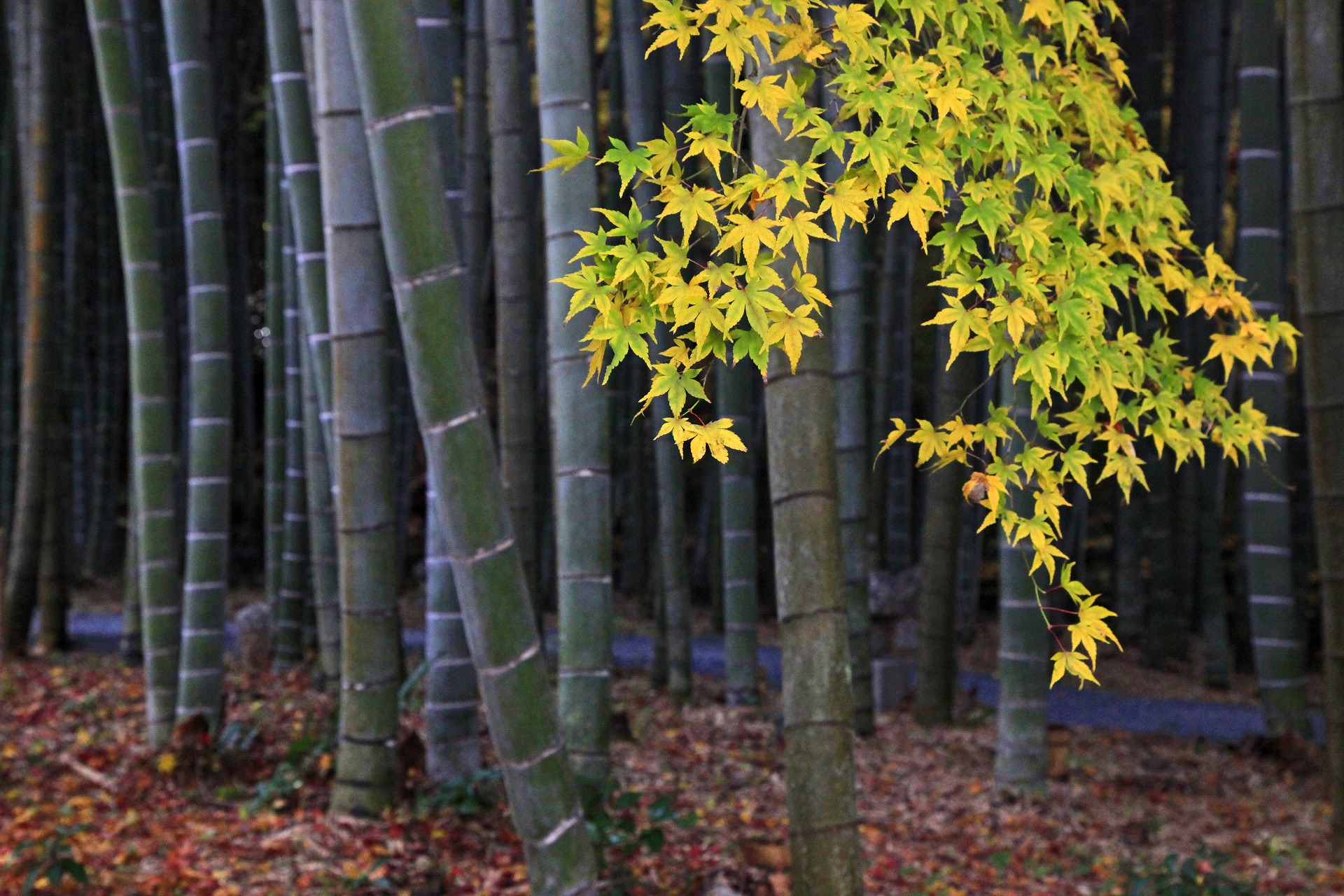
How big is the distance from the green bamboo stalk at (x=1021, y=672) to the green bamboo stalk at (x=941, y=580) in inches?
16.6

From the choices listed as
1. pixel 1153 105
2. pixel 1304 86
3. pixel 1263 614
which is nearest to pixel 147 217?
pixel 1304 86

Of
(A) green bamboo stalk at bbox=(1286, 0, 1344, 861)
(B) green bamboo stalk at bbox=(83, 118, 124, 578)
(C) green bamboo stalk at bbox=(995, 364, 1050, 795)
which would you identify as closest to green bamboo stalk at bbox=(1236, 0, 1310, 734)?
(A) green bamboo stalk at bbox=(1286, 0, 1344, 861)

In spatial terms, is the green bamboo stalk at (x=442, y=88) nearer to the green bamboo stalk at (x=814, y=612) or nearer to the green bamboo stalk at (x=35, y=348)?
the green bamboo stalk at (x=814, y=612)

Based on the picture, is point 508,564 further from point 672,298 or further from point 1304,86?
point 1304,86

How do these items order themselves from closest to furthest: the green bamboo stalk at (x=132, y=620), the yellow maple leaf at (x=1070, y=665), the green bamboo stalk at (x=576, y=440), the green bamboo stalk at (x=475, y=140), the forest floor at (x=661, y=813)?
the yellow maple leaf at (x=1070, y=665), the green bamboo stalk at (x=576, y=440), the forest floor at (x=661, y=813), the green bamboo stalk at (x=475, y=140), the green bamboo stalk at (x=132, y=620)

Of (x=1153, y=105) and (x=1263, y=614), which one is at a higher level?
(x=1153, y=105)

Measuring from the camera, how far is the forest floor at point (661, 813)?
9.59 feet

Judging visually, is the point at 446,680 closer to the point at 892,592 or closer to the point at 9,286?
the point at 892,592

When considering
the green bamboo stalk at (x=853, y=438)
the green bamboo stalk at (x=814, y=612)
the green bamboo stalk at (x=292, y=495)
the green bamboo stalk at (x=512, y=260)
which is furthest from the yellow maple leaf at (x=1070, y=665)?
the green bamboo stalk at (x=292, y=495)

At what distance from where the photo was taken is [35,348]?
5.18m

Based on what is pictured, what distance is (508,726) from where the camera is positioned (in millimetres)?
2322

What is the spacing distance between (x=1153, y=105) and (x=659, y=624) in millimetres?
3847

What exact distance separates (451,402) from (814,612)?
2.81 ft

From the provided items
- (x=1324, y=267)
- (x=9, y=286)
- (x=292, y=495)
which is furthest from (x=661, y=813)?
(x=9, y=286)
